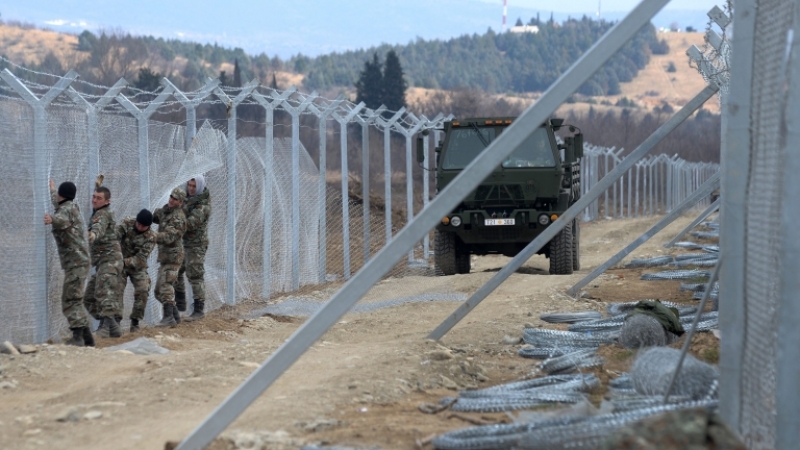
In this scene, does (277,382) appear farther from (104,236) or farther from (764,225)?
(764,225)

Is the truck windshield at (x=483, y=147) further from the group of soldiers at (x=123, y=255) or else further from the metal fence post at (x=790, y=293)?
the metal fence post at (x=790, y=293)

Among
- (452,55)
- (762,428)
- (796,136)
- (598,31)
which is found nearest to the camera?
(796,136)

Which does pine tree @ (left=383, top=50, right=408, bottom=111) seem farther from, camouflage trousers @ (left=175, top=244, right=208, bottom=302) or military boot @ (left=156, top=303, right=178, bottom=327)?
military boot @ (left=156, top=303, right=178, bottom=327)

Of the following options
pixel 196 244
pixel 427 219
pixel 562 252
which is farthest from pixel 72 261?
pixel 562 252

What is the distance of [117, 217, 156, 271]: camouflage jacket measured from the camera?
8.95 metres

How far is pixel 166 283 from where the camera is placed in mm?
9508

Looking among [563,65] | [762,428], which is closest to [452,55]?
[563,65]

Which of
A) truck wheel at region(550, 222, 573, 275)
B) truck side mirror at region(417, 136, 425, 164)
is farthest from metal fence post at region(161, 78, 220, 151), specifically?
truck wheel at region(550, 222, 573, 275)

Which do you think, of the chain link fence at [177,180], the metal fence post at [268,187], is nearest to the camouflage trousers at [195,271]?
the chain link fence at [177,180]

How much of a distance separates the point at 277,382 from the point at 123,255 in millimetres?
3256

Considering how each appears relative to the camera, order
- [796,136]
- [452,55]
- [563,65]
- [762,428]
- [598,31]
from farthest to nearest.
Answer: [598,31] → [452,55] → [563,65] → [762,428] → [796,136]

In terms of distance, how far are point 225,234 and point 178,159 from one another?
120 centimetres

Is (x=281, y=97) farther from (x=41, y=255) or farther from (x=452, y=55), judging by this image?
(x=452, y=55)

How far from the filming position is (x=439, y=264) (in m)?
14.6
